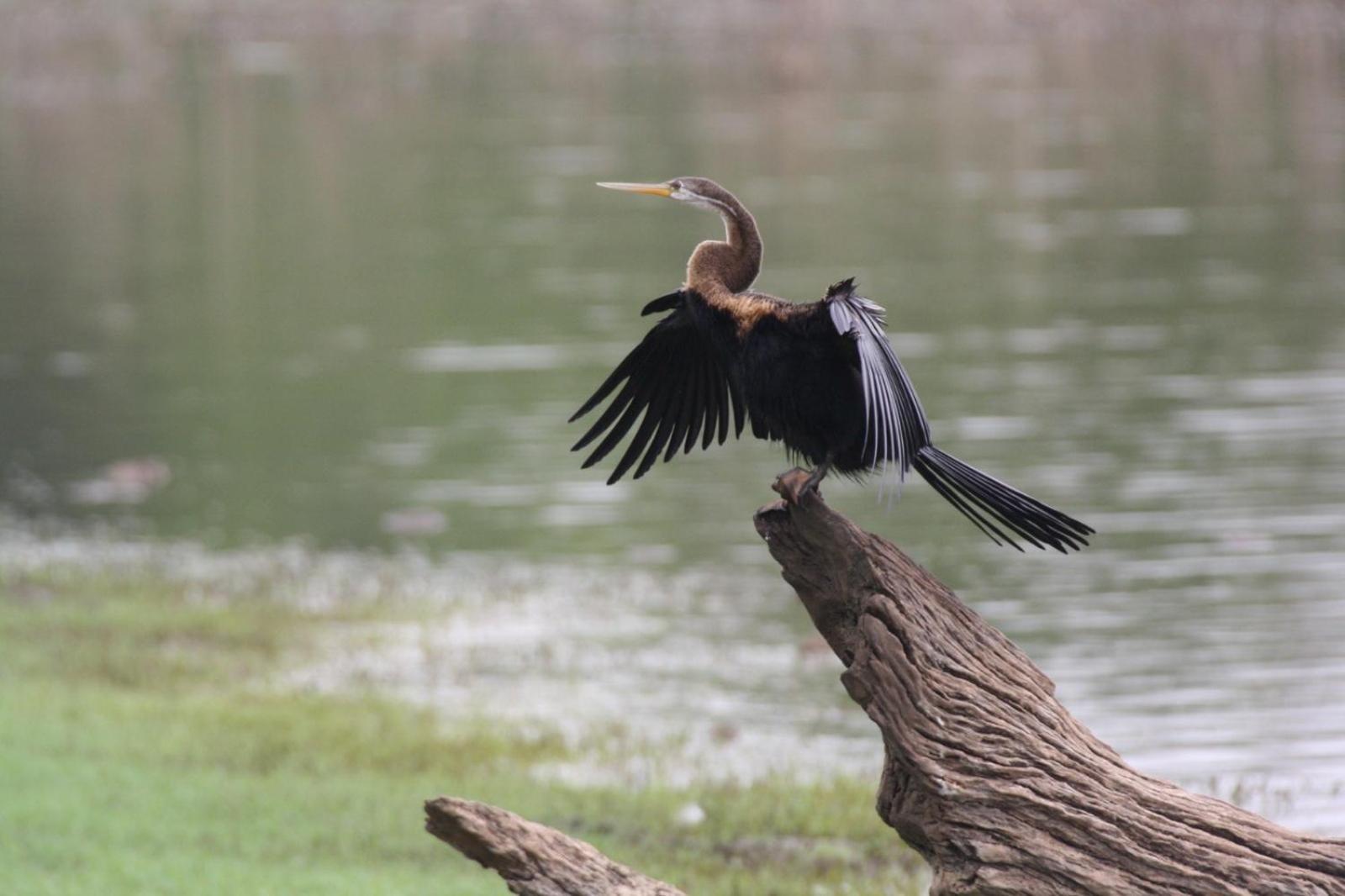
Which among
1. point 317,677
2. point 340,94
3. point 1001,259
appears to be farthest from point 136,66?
point 317,677

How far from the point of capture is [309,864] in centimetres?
776

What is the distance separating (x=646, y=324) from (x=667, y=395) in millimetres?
15977

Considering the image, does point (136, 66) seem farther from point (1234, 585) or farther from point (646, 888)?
point (646, 888)

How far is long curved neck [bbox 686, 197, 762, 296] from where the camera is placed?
5.32 m

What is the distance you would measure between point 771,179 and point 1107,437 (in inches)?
675

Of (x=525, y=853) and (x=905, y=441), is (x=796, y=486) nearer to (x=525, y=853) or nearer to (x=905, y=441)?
(x=905, y=441)

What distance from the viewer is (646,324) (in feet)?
71.3

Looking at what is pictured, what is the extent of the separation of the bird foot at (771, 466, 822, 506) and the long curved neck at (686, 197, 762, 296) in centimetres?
57

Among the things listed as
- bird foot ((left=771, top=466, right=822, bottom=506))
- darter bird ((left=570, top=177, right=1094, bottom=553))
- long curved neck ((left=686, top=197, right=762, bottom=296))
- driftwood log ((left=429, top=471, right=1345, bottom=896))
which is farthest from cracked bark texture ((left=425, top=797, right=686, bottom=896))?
long curved neck ((left=686, top=197, right=762, bottom=296))

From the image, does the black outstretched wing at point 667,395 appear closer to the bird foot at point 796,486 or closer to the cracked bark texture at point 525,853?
the bird foot at point 796,486

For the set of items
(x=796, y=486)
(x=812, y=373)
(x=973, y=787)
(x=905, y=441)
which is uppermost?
(x=812, y=373)

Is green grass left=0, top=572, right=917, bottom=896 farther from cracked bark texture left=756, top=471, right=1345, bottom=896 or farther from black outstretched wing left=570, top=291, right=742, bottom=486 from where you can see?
cracked bark texture left=756, top=471, right=1345, bottom=896

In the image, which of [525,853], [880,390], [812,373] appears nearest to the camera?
[880,390]

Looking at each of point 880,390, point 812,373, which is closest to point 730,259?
point 812,373
